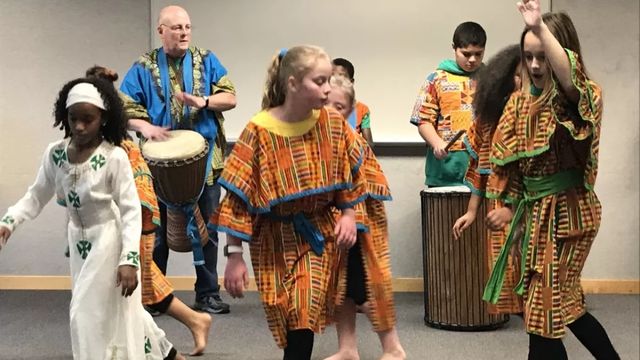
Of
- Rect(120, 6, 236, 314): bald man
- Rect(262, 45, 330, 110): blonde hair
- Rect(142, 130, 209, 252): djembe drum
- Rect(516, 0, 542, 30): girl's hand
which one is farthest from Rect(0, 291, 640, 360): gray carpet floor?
Rect(516, 0, 542, 30): girl's hand

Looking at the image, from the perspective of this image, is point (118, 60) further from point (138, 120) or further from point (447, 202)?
point (447, 202)

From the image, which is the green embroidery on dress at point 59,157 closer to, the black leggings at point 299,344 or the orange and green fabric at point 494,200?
the black leggings at point 299,344

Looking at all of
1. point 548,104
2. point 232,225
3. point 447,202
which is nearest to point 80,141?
point 232,225

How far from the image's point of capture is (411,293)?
6168 mm

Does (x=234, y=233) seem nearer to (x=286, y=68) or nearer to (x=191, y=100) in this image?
(x=286, y=68)

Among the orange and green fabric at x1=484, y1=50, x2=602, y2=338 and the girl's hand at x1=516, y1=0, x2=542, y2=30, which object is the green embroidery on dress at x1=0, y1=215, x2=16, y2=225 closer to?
the orange and green fabric at x1=484, y1=50, x2=602, y2=338

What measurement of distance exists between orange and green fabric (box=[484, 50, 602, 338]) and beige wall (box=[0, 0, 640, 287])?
3.18 m

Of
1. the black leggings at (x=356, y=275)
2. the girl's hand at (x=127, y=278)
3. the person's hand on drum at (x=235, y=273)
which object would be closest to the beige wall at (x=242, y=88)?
the black leggings at (x=356, y=275)

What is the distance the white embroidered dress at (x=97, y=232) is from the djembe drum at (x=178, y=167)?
1232 mm

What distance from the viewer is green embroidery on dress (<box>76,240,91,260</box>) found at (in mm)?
3164

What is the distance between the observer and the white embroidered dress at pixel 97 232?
10.3ft

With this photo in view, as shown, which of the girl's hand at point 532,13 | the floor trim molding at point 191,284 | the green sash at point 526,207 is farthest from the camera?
the floor trim molding at point 191,284

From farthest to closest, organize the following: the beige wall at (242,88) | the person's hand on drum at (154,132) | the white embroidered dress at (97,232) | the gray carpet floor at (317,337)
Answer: the beige wall at (242,88) → the person's hand on drum at (154,132) → the gray carpet floor at (317,337) → the white embroidered dress at (97,232)

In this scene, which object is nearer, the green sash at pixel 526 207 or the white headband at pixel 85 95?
the green sash at pixel 526 207
